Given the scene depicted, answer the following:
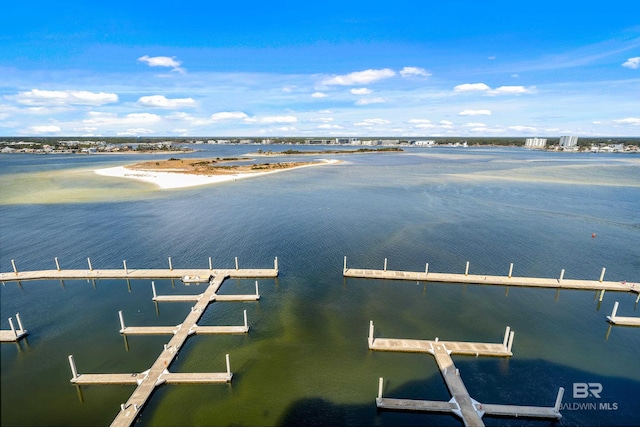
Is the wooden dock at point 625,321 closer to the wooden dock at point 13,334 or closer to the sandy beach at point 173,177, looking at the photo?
the wooden dock at point 13,334

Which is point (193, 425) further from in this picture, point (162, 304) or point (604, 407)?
point (604, 407)

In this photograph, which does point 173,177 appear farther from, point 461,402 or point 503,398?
point 503,398

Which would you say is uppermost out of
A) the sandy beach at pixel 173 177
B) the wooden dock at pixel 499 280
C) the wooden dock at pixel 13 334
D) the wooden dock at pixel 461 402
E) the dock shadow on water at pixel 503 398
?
the sandy beach at pixel 173 177

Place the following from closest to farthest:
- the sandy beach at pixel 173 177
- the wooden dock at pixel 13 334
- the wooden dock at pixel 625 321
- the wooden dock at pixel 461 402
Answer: the wooden dock at pixel 461 402 < the wooden dock at pixel 13 334 < the wooden dock at pixel 625 321 < the sandy beach at pixel 173 177

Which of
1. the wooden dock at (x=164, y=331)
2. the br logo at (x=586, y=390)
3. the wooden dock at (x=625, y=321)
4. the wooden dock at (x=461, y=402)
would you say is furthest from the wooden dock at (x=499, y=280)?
the br logo at (x=586, y=390)

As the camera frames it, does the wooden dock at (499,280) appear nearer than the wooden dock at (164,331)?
No

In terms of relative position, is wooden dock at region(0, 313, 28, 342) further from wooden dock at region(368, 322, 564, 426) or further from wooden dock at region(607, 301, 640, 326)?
wooden dock at region(607, 301, 640, 326)
